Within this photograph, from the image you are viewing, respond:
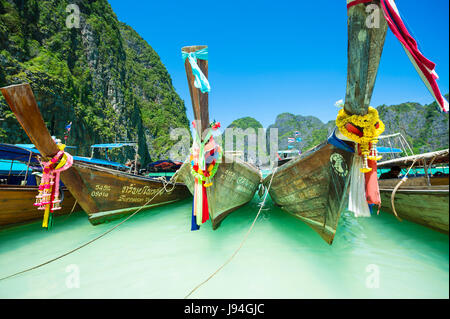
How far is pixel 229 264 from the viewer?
348 centimetres

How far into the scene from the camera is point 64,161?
3857 millimetres

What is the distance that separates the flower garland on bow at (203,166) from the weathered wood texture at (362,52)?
7.55 feet

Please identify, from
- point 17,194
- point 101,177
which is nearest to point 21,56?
point 17,194

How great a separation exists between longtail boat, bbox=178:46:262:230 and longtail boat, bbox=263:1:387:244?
2.46 ft

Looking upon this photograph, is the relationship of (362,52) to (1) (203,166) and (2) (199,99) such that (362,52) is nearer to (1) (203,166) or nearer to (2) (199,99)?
(2) (199,99)

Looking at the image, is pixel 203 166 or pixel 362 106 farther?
pixel 203 166

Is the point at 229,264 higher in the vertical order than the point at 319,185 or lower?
lower

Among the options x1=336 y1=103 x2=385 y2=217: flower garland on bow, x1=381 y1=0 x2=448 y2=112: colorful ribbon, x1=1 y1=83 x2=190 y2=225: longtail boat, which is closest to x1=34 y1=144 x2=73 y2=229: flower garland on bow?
x1=1 y1=83 x2=190 y2=225: longtail boat

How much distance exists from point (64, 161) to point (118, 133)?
94.7 feet

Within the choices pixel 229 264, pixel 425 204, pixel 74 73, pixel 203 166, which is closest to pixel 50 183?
pixel 203 166

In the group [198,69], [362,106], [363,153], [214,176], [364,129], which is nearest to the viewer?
[362,106]

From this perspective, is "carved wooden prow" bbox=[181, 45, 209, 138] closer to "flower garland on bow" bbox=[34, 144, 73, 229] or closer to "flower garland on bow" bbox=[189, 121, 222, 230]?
"flower garland on bow" bbox=[189, 121, 222, 230]

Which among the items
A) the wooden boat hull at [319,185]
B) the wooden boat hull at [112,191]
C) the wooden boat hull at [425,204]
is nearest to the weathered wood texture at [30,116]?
the wooden boat hull at [112,191]

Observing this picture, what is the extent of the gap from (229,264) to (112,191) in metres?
3.70
